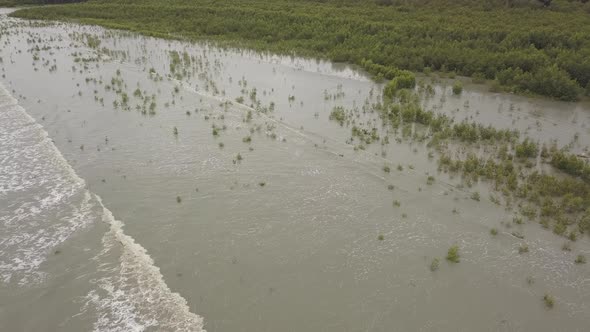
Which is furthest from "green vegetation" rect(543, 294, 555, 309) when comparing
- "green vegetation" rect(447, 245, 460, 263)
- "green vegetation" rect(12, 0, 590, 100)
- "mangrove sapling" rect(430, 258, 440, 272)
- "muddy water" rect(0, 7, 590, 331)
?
"green vegetation" rect(12, 0, 590, 100)

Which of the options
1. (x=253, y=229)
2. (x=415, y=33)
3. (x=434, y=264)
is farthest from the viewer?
(x=415, y=33)

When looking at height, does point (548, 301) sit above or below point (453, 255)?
below

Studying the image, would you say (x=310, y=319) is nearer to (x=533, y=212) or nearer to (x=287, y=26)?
(x=533, y=212)

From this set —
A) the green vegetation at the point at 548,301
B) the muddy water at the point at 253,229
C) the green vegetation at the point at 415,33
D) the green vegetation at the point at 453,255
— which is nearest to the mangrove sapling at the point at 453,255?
the green vegetation at the point at 453,255

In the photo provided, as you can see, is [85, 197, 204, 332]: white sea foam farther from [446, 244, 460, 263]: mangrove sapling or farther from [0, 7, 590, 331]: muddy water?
[446, 244, 460, 263]: mangrove sapling

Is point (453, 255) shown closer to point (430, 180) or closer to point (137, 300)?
point (430, 180)

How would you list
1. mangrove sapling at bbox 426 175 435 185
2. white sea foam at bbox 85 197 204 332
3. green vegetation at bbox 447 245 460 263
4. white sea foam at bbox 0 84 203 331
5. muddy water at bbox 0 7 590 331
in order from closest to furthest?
1. white sea foam at bbox 85 197 204 332
2. white sea foam at bbox 0 84 203 331
3. muddy water at bbox 0 7 590 331
4. green vegetation at bbox 447 245 460 263
5. mangrove sapling at bbox 426 175 435 185

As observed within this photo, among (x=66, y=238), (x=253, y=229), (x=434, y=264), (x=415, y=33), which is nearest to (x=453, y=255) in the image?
(x=434, y=264)

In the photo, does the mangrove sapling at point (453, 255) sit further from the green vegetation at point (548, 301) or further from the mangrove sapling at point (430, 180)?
the mangrove sapling at point (430, 180)
